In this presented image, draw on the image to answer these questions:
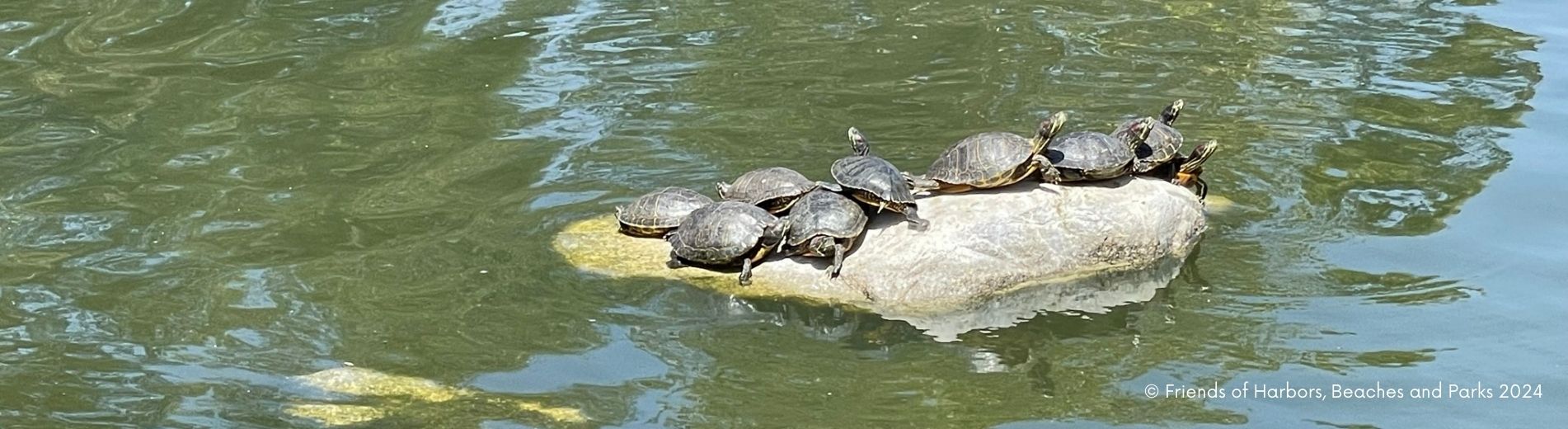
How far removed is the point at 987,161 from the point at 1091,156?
531 mm

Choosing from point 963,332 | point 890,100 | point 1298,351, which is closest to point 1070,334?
point 963,332

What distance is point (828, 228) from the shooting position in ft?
23.4

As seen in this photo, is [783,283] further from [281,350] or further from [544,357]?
[281,350]

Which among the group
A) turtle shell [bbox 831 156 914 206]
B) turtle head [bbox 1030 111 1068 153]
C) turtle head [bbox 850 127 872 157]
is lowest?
turtle head [bbox 850 127 872 157]

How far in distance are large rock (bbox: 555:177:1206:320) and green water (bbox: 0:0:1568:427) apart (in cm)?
19

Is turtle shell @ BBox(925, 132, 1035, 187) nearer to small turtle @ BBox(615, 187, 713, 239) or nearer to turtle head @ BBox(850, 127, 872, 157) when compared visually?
turtle head @ BBox(850, 127, 872, 157)

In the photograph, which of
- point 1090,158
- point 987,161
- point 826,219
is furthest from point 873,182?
point 1090,158

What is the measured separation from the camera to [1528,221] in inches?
329

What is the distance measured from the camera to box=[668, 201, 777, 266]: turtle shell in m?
7.23

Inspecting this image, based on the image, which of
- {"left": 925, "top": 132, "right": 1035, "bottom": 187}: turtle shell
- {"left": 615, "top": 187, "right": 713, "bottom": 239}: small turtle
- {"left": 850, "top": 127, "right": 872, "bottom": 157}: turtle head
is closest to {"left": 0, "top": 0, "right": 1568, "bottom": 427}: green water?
{"left": 615, "top": 187, "right": 713, "bottom": 239}: small turtle

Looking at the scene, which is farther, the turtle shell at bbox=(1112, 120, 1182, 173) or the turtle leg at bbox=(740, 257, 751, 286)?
the turtle shell at bbox=(1112, 120, 1182, 173)

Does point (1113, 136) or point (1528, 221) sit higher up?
point (1113, 136)

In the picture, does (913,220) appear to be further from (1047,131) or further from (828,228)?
(1047,131)

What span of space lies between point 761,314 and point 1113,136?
79.2 inches
